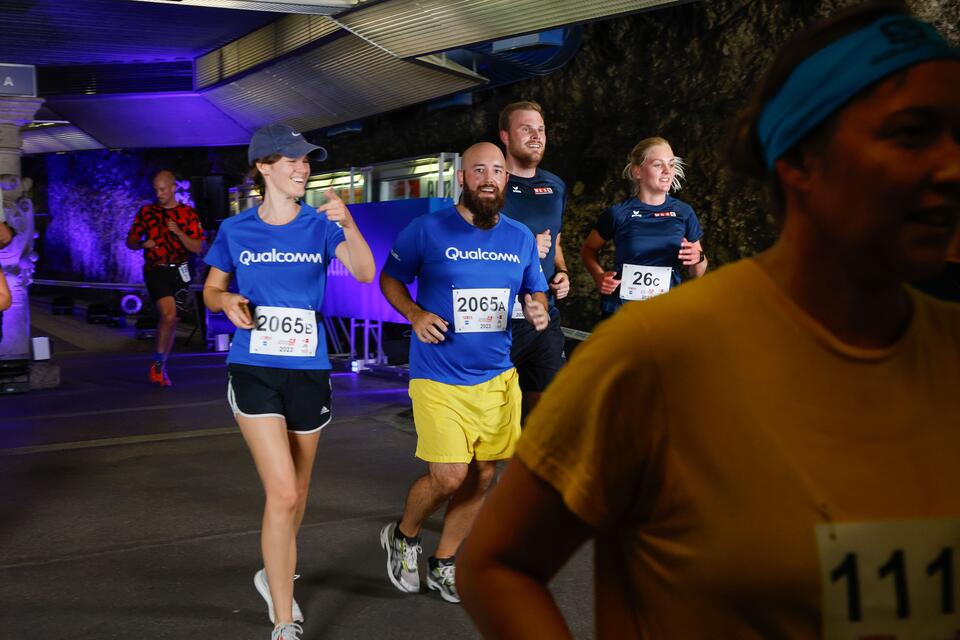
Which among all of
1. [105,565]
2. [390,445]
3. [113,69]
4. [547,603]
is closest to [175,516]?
[105,565]

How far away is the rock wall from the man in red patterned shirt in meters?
4.33

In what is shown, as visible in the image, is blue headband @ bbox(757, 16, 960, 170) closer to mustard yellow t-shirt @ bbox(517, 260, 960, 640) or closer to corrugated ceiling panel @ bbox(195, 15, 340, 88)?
mustard yellow t-shirt @ bbox(517, 260, 960, 640)

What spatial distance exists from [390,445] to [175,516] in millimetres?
2115

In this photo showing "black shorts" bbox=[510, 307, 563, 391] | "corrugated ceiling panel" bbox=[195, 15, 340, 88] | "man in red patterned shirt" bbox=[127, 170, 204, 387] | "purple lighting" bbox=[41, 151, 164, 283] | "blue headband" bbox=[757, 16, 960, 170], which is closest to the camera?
"blue headband" bbox=[757, 16, 960, 170]

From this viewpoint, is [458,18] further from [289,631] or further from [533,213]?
[289,631]

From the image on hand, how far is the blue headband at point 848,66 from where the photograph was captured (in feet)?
3.07

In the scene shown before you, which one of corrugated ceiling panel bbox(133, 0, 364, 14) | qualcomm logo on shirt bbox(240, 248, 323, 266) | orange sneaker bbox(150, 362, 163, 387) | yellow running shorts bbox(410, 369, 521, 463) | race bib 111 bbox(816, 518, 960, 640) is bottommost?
orange sneaker bbox(150, 362, 163, 387)

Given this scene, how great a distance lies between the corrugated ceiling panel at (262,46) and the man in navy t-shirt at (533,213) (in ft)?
26.2

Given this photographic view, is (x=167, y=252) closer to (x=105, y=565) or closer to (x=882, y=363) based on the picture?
(x=105, y=565)

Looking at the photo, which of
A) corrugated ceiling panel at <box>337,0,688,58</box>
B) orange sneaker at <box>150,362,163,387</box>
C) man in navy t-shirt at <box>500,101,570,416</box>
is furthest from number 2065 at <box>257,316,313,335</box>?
orange sneaker at <box>150,362,163,387</box>

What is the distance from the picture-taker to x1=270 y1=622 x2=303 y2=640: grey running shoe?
3.38m

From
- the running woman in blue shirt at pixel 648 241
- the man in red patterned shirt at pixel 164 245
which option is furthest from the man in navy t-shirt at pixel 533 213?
the man in red patterned shirt at pixel 164 245

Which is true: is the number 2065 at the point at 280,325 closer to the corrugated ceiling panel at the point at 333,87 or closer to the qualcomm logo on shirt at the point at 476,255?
the qualcomm logo on shirt at the point at 476,255

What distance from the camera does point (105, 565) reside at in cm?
446
